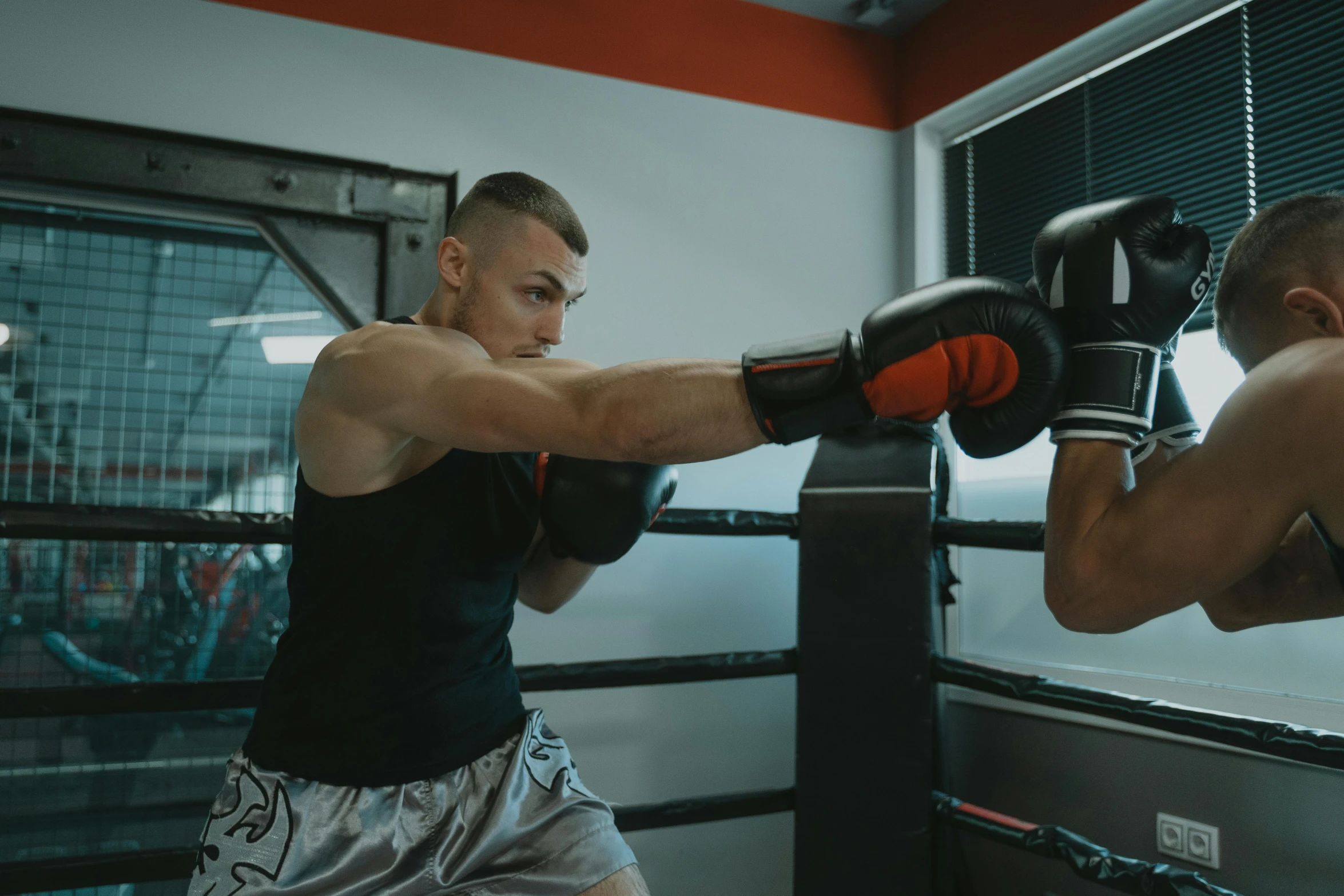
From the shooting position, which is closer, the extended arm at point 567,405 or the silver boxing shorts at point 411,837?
the extended arm at point 567,405

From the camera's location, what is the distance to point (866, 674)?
2.18 m

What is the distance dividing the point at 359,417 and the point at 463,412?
8.4 inches

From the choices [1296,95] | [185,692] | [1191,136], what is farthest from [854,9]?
[185,692]

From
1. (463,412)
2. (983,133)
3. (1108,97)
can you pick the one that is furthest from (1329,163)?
(463,412)

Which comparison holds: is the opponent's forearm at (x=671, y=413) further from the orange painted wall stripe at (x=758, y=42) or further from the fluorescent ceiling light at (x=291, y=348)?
the orange painted wall stripe at (x=758, y=42)

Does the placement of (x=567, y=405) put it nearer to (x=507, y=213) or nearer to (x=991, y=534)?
(x=507, y=213)

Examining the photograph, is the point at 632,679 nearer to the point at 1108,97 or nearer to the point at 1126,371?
the point at 1126,371

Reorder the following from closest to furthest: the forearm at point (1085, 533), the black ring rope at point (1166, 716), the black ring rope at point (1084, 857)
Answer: the forearm at point (1085, 533) < the black ring rope at point (1166, 716) < the black ring rope at point (1084, 857)

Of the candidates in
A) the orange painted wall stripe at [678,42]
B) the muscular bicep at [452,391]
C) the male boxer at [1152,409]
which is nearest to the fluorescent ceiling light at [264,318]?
the orange painted wall stripe at [678,42]

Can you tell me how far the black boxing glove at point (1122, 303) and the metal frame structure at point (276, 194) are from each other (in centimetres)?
185

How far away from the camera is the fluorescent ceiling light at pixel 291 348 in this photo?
248 cm

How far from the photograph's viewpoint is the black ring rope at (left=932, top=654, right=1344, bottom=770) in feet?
4.64

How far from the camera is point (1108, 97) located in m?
2.79

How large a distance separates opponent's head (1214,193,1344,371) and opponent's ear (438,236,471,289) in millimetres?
1087
